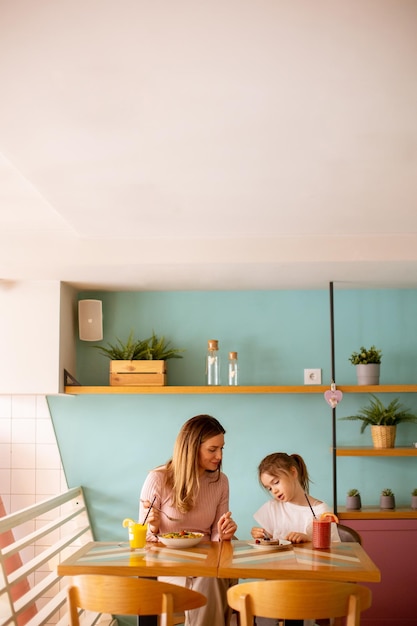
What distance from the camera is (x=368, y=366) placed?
4660mm

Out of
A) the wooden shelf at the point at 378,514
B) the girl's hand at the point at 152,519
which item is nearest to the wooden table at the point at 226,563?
the girl's hand at the point at 152,519

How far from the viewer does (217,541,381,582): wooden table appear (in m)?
2.78

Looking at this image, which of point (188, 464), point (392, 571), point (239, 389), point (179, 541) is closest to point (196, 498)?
point (188, 464)

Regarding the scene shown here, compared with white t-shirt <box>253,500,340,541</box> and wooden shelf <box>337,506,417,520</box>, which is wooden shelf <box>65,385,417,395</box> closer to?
wooden shelf <box>337,506,417,520</box>

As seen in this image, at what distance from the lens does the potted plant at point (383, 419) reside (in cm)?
466

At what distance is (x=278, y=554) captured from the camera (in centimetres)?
308

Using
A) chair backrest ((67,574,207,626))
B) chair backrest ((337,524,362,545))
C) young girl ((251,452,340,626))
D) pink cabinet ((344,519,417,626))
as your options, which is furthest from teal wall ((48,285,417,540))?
chair backrest ((67,574,207,626))

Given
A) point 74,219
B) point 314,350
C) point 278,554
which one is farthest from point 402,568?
point 74,219

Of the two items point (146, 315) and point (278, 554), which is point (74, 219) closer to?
point (146, 315)

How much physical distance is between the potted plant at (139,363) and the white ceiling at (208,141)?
425 mm

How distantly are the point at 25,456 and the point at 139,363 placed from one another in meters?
Result: 0.96

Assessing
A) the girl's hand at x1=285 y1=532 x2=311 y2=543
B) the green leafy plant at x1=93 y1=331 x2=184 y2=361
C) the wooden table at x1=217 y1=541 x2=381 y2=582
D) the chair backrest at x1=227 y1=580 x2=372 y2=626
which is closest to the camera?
the chair backrest at x1=227 y1=580 x2=372 y2=626

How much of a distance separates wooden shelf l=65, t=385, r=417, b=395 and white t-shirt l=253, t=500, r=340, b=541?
3.26 ft

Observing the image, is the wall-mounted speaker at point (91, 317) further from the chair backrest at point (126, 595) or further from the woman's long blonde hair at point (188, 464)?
the chair backrest at point (126, 595)
